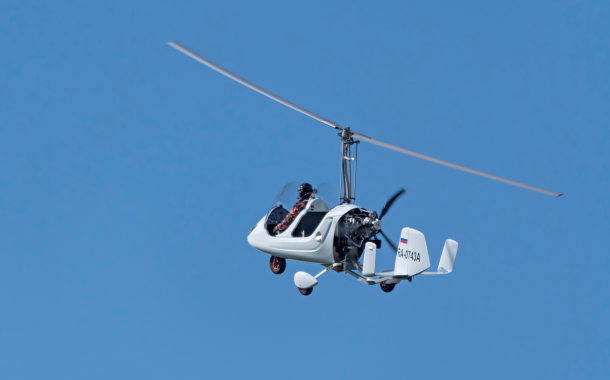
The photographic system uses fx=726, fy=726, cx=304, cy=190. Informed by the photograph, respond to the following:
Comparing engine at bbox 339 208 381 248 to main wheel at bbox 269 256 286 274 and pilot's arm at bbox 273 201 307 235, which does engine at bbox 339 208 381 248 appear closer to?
pilot's arm at bbox 273 201 307 235

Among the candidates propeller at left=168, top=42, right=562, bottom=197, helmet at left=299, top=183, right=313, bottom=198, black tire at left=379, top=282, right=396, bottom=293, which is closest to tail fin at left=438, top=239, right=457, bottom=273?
black tire at left=379, top=282, right=396, bottom=293

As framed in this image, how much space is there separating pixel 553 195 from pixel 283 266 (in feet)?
27.4

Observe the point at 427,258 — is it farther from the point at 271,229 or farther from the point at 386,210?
the point at 271,229

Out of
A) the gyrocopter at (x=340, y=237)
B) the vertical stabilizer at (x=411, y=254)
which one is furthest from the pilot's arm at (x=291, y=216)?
the vertical stabilizer at (x=411, y=254)

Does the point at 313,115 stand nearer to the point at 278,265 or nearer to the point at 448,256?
the point at 278,265

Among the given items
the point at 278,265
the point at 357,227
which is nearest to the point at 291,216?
the point at 278,265

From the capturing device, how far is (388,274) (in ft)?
55.2

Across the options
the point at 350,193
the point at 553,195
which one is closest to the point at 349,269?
the point at 350,193

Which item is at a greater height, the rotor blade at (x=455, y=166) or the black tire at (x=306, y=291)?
the rotor blade at (x=455, y=166)

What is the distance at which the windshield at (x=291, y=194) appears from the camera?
19.2 meters

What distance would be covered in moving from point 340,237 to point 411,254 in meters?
2.19

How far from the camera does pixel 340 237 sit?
58.1ft

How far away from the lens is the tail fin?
16125mm

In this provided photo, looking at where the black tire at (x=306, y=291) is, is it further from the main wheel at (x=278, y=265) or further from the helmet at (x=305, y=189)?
the helmet at (x=305, y=189)
